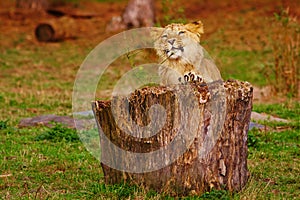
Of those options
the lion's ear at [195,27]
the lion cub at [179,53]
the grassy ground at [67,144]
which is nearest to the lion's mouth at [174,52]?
the lion cub at [179,53]

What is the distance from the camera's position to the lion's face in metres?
7.58

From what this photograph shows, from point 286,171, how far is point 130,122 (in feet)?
7.67

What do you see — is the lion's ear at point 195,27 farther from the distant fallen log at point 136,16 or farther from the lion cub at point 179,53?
the distant fallen log at point 136,16

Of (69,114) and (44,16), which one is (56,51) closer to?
(44,16)

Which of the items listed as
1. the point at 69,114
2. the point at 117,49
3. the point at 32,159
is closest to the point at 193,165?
the point at 32,159

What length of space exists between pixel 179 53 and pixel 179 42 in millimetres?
130

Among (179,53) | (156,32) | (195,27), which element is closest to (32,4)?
(156,32)

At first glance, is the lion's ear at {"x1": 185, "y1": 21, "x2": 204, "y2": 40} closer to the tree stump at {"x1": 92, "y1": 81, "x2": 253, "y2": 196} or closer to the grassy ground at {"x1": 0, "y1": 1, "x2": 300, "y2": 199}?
the tree stump at {"x1": 92, "y1": 81, "x2": 253, "y2": 196}

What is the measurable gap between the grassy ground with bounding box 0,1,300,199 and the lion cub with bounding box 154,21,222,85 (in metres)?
1.35

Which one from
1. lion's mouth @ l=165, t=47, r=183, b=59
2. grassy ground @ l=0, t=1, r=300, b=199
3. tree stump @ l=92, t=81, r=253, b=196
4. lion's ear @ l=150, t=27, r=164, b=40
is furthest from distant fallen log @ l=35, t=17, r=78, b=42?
tree stump @ l=92, t=81, r=253, b=196

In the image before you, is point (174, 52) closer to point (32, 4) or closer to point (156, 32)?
point (156, 32)

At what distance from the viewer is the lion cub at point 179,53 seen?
754 cm

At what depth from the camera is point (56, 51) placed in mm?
19328

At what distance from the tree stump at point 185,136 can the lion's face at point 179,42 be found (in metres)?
1.16
